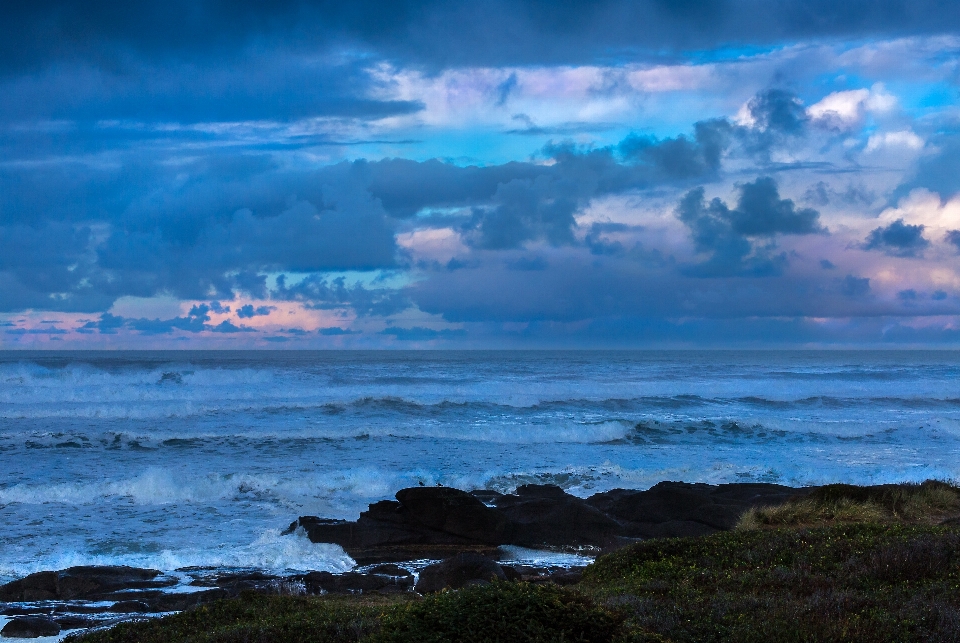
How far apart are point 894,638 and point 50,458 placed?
29.8m

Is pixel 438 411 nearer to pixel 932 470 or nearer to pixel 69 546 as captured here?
pixel 932 470

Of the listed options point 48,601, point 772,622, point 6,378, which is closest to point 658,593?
point 772,622

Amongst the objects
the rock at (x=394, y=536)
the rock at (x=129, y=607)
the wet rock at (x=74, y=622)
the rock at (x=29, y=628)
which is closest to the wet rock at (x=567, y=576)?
the rock at (x=394, y=536)

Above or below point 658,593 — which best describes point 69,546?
below

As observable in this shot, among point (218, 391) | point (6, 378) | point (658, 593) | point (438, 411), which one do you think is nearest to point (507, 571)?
point (658, 593)

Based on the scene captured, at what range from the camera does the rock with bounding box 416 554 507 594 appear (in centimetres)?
1214

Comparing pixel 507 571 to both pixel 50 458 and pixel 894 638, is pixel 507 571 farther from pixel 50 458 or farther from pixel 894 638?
pixel 50 458

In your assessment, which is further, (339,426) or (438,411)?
(438,411)

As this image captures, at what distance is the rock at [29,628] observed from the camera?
423 inches

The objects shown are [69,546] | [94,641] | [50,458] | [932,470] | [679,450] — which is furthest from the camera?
[679,450]

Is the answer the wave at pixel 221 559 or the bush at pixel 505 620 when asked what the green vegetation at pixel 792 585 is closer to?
the bush at pixel 505 620

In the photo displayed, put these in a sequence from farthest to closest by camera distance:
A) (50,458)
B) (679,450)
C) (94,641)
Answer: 1. (679,450)
2. (50,458)
3. (94,641)

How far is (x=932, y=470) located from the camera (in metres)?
26.1

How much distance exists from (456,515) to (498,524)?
0.97m
